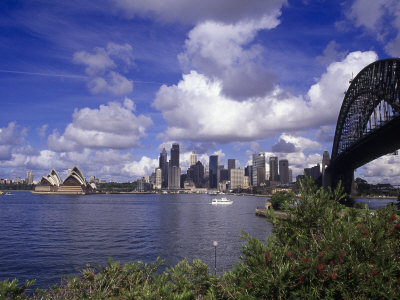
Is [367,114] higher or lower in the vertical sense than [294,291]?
higher

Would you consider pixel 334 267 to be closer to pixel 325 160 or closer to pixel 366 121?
pixel 366 121

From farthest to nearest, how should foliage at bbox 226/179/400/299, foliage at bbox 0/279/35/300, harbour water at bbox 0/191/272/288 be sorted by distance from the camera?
harbour water at bbox 0/191/272/288
foliage at bbox 0/279/35/300
foliage at bbox 226/179/400/299

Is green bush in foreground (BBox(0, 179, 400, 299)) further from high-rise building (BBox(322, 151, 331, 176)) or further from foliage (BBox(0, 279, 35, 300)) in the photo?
high-rise building (BBox(322, 151, 331, 176))

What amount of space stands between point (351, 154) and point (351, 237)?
88.1m

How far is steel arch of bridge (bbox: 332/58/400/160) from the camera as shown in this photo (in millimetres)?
68750

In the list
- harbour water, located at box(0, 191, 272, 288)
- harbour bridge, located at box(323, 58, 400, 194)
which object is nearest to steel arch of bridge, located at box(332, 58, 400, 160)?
harbour bridge, located at box(323, 58, 400, 194)

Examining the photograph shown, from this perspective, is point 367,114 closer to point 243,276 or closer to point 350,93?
point 350,93

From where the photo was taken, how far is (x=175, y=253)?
123ft

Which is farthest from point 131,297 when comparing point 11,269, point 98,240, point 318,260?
point 98,240

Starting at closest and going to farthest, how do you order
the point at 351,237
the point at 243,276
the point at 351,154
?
the point at 351,237 → the point at 243,276 → the point at 351,154

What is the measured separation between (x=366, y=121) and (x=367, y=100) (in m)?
6.25

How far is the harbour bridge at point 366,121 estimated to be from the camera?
6619cm

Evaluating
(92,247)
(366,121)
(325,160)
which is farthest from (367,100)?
(92,247)

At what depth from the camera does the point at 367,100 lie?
9381cm
